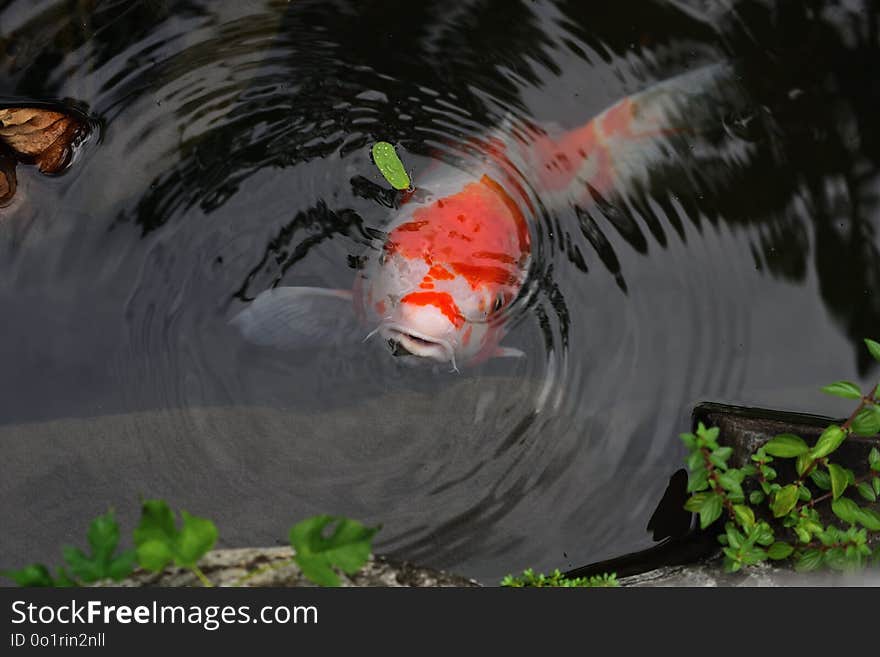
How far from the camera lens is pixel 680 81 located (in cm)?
390

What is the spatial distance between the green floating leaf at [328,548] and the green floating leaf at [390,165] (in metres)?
1.83

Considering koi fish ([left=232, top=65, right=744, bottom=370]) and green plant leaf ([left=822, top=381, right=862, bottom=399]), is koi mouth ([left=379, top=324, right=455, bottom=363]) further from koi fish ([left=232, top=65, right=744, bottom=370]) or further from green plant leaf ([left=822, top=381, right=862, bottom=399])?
green plant leaf ([left=822, top=381, right=862, bottom=399])

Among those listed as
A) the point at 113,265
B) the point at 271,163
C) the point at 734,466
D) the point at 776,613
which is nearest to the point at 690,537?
the point at 734,466

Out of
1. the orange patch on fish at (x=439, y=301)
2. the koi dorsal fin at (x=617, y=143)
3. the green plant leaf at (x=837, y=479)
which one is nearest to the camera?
the green plant leaf at (x=837, y=479)

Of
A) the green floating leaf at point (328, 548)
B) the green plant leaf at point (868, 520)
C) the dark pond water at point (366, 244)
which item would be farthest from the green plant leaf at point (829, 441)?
the green floating leaf at point (328, 548)

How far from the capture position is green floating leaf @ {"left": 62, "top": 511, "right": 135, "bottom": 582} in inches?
81.7

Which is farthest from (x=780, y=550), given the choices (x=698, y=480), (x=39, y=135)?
(x=39, y=135)

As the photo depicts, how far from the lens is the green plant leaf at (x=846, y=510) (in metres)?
2.74

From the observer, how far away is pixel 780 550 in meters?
2.88

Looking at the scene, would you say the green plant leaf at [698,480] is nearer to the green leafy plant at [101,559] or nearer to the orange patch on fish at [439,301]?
the orange patch on fish at [439,301]

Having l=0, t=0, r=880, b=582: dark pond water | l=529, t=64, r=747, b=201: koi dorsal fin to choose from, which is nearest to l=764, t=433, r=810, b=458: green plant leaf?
l=0, t=0, r=880, b=582: dark pond water

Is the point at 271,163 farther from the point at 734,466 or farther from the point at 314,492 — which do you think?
the point at 734,466

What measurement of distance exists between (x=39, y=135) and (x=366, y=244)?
1.43 m

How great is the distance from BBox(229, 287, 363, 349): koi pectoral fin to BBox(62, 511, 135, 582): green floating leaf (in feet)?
4.60
